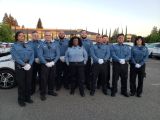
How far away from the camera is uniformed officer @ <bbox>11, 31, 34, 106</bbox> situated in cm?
741

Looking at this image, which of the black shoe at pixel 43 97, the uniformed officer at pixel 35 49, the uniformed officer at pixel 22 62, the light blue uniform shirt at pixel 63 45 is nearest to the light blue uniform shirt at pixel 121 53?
the light blue uniform shirt at pixel 63 45

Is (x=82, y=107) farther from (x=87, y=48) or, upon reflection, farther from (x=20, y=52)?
(x=87, y=48)

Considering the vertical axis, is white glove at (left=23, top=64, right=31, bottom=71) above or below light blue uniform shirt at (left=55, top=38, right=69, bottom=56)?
below

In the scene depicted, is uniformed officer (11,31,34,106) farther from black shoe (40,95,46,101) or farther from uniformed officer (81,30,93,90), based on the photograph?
uniformed officer (81,30,93,90)

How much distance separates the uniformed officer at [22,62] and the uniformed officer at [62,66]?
1.66 metres

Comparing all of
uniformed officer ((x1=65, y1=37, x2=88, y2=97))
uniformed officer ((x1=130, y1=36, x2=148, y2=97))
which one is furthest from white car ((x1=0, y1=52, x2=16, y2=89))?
uniformed officer ((x1=130, y1=36, x2=148, y2=97))

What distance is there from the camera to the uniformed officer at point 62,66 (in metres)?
9.13

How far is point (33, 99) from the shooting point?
321 inches

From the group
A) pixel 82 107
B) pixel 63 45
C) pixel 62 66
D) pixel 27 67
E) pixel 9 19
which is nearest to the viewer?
pixel 82 107

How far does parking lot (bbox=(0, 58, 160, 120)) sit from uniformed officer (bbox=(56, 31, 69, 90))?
0.50 meters

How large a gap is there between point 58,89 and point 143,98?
8.85 feet

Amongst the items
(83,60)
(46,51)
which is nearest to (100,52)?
(83,60)

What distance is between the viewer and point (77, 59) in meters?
→ 8.49

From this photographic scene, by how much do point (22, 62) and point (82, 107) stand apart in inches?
74.7
